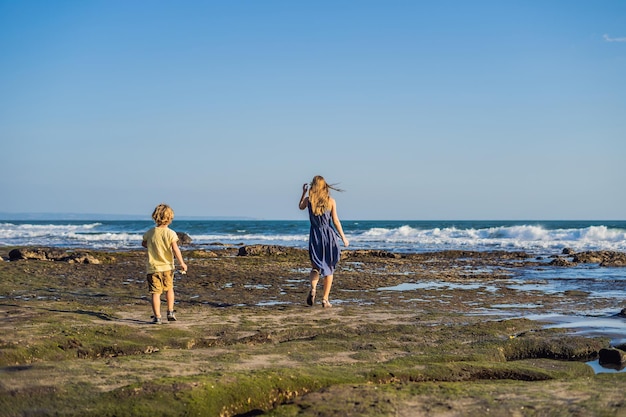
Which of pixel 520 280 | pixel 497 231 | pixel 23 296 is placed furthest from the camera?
pixel 497 231

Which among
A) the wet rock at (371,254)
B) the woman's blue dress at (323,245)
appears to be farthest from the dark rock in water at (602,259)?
the woman's blue dress at (323,245)

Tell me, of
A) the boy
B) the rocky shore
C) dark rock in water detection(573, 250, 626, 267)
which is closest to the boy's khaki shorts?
the boy

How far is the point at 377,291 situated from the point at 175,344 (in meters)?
6.44

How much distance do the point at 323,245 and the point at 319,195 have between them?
75 centimetres

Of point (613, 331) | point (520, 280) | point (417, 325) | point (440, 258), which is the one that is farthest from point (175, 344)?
point (440, 258)

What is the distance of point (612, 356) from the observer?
6527 mm

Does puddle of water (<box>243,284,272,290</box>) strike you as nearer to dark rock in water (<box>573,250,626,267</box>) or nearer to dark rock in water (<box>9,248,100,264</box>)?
dark rock in water (<box>9,248,100,264</box>)

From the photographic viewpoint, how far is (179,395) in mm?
4520

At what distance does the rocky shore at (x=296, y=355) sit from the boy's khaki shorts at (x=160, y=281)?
442 mm

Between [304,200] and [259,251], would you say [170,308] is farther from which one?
[259,251]

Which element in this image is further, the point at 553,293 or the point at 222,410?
the point at 553,293

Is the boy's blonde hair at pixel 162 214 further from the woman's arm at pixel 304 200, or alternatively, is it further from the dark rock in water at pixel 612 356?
the dark rock in water at pixel 612 356

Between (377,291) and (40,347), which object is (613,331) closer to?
(377,291)

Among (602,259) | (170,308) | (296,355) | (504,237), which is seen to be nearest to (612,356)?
(296,355)
